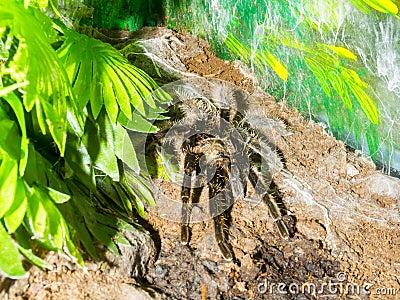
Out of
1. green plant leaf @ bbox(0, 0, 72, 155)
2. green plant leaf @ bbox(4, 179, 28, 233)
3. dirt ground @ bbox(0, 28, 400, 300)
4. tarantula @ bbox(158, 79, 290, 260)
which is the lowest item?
dirt ground @ bbox(0, 28, 400, 300)

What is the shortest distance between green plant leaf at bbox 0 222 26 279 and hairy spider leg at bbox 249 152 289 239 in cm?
58

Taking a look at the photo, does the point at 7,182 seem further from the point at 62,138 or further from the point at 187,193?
the point at 187,193

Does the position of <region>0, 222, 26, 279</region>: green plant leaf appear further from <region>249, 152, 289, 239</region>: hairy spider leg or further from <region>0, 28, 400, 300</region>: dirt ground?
<region>249, 152, 289, 239</region>: hairy spider leg

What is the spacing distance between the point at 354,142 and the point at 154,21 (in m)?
0.93

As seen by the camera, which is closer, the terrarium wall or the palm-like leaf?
the palm-like leaf

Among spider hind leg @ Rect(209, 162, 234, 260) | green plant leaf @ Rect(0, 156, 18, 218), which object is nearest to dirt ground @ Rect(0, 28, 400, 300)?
spider hind leg @ Rect(209, 162, 234, 260)

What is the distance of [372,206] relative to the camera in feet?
3.59

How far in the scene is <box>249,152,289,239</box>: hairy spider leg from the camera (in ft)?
3.10

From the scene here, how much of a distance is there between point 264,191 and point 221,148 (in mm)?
158

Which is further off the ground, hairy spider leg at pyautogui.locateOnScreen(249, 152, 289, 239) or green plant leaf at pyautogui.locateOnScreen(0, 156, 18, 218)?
green plant leaf at pyautogui.locateOnScreen(0, 156, 18, 218)

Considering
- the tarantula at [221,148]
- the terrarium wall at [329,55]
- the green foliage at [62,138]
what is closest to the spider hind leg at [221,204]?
the tarantula at [221,148]

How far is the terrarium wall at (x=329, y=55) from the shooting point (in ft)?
3.25

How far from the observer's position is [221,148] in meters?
1.07

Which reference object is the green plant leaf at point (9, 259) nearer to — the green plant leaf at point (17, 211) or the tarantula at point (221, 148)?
the green plant leaf at point (17, 211)
